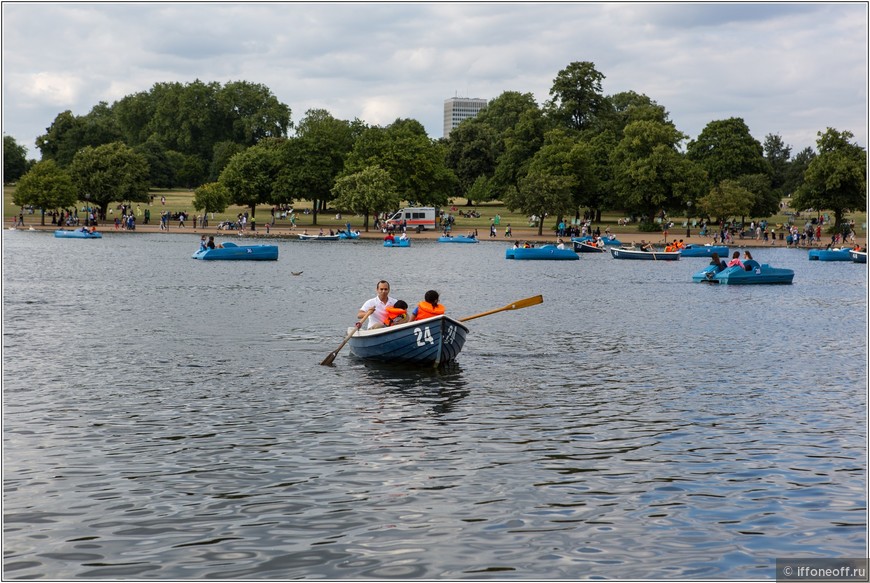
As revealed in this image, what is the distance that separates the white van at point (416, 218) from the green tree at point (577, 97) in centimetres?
3035

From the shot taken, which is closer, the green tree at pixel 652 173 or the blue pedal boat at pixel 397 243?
the blue pedal boat at pixel 397 243

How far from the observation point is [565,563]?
11.9 m

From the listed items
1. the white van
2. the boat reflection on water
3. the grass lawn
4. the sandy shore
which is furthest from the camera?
the grass lawn

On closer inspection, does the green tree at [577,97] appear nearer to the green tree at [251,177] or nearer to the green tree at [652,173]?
the green tree at [652,173]

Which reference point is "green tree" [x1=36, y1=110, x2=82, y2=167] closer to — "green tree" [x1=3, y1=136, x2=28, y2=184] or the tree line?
"green tree" [x1=3, y1=136, x2=28, y2=184]

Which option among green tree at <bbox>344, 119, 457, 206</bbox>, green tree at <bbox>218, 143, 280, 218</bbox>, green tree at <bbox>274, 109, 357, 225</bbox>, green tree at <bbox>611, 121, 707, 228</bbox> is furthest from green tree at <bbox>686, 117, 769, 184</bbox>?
green tree at <bbox>218, 143, 280, 218</bbox>

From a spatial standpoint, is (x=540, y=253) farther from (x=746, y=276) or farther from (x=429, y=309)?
(x=429, y=309)

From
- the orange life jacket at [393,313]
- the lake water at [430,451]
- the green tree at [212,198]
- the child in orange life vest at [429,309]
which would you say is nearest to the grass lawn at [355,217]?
the green tree at [212,198]

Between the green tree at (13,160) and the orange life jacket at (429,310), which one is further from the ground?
the green tree at (13,160)

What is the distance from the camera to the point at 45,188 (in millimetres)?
131625

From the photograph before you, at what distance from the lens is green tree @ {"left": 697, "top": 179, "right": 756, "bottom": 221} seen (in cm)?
12088

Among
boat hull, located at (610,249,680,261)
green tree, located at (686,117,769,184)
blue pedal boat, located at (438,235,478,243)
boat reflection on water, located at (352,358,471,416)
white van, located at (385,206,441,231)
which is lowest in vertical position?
boat reflection on water, located at (352,358,471,416)

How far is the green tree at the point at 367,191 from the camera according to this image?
124 meters

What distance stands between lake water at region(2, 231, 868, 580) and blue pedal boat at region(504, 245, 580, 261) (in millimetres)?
47138
